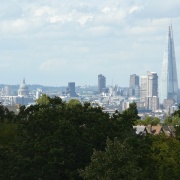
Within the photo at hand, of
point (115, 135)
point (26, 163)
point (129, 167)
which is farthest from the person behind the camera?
point (115, 135)

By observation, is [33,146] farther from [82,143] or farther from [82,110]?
[82,110]

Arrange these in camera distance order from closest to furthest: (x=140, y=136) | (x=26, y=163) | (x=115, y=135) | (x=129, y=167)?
(x=129, y=167) → (x=26, y=163) → (x=115, y=135) → (x=140, y=136)

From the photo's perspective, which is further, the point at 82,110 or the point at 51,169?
the point at 82,110

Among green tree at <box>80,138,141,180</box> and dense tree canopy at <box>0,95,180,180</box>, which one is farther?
dense tree canopy at <box>0,95,180,180</box>

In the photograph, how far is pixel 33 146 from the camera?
2242 inches

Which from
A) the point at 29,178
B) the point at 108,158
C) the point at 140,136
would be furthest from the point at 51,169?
the point at 140,136

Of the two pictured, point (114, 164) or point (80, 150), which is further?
point (80, 150)

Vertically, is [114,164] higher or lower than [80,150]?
lower

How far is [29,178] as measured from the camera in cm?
5531

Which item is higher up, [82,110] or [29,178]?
[82,110]

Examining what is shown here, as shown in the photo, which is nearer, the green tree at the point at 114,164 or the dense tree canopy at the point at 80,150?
the green tree at the point at 114,164

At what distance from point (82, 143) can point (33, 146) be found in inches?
118

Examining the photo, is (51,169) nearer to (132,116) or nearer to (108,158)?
(108,158)

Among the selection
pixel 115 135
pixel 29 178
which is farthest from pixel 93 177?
pixel 115 135
